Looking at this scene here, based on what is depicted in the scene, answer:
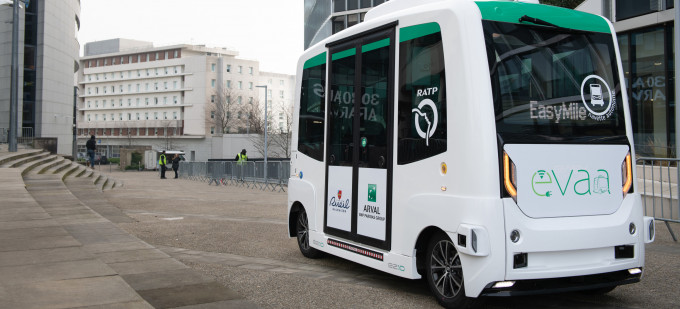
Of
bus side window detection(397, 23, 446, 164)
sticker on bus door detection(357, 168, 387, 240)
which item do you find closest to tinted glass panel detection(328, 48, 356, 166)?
sticker on bus door detection(357, 168, 387, 240)

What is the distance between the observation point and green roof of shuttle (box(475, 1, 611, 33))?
5281mm

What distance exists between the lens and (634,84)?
17.5 meters

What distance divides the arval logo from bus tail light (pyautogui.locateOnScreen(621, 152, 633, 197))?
5.84ft

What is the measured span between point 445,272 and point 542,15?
2499mm

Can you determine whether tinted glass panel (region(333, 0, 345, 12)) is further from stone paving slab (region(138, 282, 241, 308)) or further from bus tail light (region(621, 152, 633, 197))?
stone paving slab (region(138, 282, 241, 308))

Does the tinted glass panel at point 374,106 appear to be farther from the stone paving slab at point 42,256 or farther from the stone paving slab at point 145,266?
the stone paving slab at point 42,256

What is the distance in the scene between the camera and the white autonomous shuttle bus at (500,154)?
4.93 m

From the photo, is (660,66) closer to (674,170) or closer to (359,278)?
(674,170)

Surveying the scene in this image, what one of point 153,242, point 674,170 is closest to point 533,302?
point 674,170

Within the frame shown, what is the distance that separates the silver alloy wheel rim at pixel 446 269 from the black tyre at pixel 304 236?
270cm

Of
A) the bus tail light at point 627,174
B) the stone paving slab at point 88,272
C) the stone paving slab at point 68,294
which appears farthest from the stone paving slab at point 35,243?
the bus tail light at point 627,174

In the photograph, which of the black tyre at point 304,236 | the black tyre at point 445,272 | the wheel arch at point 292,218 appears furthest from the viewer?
the wheel arch at point 292,218

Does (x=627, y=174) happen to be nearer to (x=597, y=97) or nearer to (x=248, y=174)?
(x=597, y=97)

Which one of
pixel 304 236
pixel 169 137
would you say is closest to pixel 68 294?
pixel 304 236
